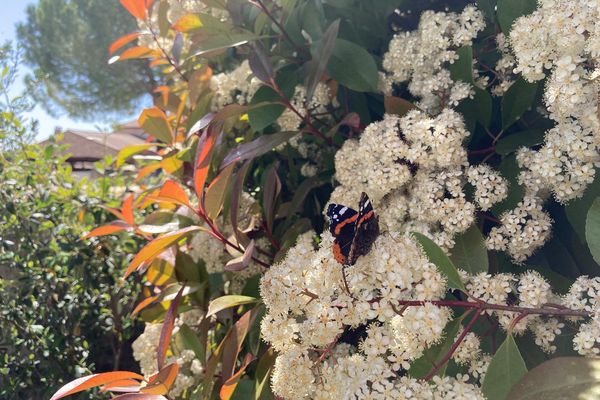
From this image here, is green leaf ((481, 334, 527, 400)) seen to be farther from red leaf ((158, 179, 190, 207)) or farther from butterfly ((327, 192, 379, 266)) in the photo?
red leaf ((158, 179, 190, 207))

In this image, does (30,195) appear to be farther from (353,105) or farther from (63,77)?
(63,77)

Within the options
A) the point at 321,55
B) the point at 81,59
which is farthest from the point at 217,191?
the point at 81,59

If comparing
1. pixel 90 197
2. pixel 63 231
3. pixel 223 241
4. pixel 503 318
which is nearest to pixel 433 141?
pixel 503 318

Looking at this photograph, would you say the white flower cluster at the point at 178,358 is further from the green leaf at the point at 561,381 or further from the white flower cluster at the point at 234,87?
the green leaf at the point at 561,381

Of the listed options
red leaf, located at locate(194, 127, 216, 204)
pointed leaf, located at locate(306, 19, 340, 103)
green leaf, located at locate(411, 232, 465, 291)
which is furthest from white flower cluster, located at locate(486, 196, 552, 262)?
red leaf, located at locate(194, 127, 216, 204)

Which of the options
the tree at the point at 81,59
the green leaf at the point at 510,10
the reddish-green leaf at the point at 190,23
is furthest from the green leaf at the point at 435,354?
the tree at the point at 81,59

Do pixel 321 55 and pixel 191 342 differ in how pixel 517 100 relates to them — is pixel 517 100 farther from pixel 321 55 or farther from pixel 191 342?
pixel 191 342
